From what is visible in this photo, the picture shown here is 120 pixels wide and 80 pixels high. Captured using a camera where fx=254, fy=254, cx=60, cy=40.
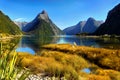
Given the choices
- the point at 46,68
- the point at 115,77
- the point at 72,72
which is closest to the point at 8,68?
the point at 72,72

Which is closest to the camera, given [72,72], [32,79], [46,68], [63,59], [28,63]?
[32,79]

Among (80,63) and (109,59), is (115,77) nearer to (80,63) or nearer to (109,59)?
(80,63)

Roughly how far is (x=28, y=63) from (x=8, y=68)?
14.9m

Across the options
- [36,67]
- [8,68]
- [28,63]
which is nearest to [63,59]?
[28,63]

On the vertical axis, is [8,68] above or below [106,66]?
above

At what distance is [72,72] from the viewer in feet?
47.5

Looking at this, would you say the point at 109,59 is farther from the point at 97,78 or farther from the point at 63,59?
the point at 97,78

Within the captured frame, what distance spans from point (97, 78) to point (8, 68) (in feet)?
42.9

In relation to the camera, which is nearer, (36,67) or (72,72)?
(72,72)

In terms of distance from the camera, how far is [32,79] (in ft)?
43.6

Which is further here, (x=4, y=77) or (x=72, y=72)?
(x=72, y=72)

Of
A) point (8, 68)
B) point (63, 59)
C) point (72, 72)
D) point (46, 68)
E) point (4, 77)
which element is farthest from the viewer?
point (63, 59)

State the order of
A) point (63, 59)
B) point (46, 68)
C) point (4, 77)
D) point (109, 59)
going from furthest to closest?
point (109, 59)
point (63, 59)
point (46, 68)
point (4, 77)

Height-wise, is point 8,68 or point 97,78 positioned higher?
point 8,68
